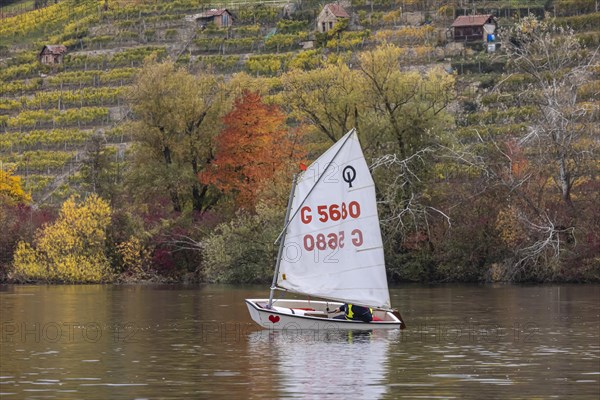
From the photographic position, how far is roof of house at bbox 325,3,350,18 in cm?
15225

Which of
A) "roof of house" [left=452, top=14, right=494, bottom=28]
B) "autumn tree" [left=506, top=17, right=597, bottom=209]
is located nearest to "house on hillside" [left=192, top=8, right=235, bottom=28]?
"roof of house" [left=452, top=14, right=494, bottom=28]

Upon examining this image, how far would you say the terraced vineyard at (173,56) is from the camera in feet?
412

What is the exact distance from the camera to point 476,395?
32125 mm

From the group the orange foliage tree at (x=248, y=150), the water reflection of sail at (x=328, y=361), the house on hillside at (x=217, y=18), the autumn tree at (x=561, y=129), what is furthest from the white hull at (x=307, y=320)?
the house on hillside at (x=217, y=18)

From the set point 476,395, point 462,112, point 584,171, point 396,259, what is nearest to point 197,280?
point 396,259

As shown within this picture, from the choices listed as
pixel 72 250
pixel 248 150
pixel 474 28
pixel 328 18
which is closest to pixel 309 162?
pixel 248 150

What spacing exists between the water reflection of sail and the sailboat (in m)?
1.06

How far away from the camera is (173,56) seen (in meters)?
152

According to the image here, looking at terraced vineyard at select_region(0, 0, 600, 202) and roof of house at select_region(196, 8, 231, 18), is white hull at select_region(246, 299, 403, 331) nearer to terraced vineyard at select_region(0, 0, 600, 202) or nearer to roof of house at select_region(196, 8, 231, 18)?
terraced vineyard at select_region(0, 0, 600, 202)

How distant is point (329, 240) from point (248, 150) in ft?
135

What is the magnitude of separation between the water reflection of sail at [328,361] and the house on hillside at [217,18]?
383 ft

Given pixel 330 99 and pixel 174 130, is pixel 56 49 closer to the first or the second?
pixel 174 130

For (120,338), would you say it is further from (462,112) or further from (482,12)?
(482,12)

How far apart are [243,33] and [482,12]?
2879 centimetres
